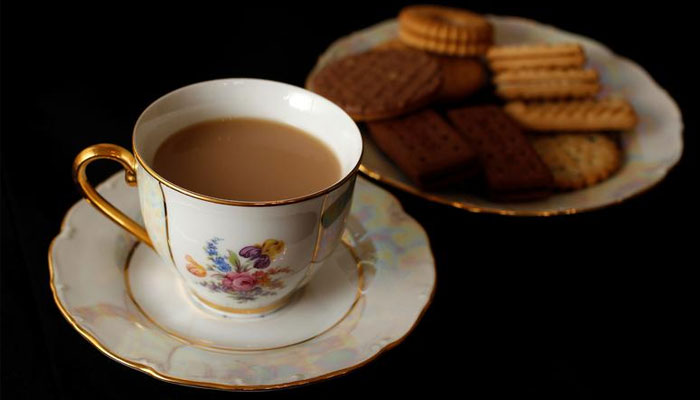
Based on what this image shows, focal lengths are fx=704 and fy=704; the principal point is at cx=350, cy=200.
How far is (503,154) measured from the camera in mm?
1284

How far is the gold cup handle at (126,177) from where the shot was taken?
2.67 ft

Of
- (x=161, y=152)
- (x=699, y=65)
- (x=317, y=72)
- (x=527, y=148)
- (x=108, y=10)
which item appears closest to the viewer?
(x=161, y=152)

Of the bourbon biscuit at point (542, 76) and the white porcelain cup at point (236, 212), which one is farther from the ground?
the white porcelain cup at point (236, 212)

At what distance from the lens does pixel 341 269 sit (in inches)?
38.0

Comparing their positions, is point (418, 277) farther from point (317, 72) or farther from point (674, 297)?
point (317, 72)

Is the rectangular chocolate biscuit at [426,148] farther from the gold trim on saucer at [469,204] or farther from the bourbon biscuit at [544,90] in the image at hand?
the bourbon biscuit at [544,90]

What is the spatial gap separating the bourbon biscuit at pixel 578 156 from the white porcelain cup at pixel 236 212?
0.56 metres

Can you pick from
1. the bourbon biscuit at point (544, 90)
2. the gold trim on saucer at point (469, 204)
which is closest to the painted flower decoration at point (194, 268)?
the gold trim on saucer at point (469, 204)

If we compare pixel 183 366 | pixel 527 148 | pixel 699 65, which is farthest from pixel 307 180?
pixel 699 65

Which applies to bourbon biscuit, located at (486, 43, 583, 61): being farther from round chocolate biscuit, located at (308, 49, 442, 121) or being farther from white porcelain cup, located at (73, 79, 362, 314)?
white porcelain cup, located at (73, 79, 362, 314)

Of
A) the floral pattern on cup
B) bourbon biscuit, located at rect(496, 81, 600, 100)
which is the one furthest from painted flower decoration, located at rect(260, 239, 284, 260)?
bourbon biscuit, located at rect(496, 81, 600, 100)

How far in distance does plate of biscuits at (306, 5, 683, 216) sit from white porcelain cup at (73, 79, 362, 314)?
292 mm

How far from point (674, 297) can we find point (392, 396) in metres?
0.50

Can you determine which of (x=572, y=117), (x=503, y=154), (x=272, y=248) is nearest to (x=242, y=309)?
(x=272, y=248)
